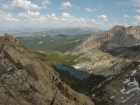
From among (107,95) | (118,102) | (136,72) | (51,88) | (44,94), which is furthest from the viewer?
(136,72)

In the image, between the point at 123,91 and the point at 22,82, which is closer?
the point at 22,82

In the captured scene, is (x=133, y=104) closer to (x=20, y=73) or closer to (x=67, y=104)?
(x=67, y=104)

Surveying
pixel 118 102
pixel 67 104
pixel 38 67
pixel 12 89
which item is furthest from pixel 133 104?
pixel 12 89

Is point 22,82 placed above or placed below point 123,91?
above

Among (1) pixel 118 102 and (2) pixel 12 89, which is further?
(1) pixel 118 102

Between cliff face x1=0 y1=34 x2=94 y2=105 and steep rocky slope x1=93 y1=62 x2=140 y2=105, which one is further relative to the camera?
steep rocky slope x1=93 y1=62 x2=140 y2=105

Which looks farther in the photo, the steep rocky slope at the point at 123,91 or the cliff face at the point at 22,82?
the steep rocky slope at the point at 123,91

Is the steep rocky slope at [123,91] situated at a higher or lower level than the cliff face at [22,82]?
lower

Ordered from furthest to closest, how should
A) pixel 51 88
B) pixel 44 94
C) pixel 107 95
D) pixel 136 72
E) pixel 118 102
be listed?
pixel 136 72
pixel 107 95
pixel 118 102
pixel 51 88
pixel 44 94

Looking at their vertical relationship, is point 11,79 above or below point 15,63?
below

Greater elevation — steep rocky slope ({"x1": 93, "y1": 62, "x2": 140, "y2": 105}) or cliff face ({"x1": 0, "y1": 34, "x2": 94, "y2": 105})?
cliff face ({"x1": 0, "y1": 34, "x2": 94, "y2": 105})

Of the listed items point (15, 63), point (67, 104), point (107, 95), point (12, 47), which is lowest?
point (107, 95)
